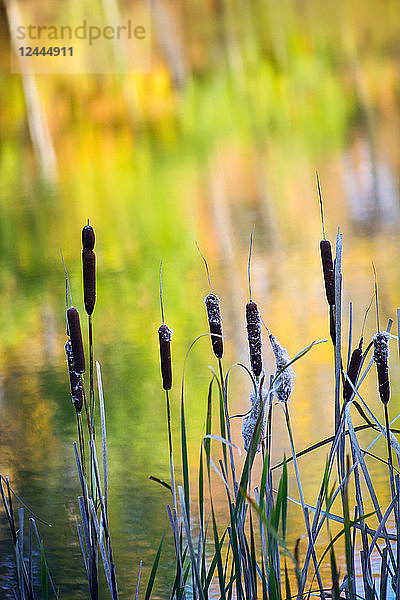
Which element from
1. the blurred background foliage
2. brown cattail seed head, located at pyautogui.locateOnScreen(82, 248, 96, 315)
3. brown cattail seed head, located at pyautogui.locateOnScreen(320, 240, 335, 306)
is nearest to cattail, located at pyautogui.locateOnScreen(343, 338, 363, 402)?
brown cattail seed head, located at pyautogui.locateOnScreen(320, 240, 335, 306)

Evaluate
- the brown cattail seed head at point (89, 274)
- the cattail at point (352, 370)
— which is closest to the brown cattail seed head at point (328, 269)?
the cattail at point (352, 370)

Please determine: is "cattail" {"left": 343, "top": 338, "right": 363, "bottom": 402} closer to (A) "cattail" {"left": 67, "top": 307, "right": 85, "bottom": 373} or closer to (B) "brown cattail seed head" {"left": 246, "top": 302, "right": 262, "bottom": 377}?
(B) "brown cattail seed head" {"left": 246, "top": 302, "right": 262, "bottom": 377}

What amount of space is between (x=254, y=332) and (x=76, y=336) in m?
0.11

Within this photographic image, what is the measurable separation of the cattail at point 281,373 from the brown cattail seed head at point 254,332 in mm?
13

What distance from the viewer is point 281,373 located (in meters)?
0.55

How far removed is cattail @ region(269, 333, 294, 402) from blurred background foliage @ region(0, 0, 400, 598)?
406 mm

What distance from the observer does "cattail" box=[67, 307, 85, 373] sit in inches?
20.1

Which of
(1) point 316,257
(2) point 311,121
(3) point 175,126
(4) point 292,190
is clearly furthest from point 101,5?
(1) point 316,257

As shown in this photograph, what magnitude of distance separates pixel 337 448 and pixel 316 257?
5.61 ft

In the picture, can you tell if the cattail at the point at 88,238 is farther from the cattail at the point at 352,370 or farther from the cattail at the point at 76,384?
the cattail at the point at 352,370

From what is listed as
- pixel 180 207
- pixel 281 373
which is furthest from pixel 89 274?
pixel 180 207

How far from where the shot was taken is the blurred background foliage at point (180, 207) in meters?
1.32

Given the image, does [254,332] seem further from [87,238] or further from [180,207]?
[180,207]

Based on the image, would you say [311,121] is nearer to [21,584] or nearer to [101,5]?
[101,5]
